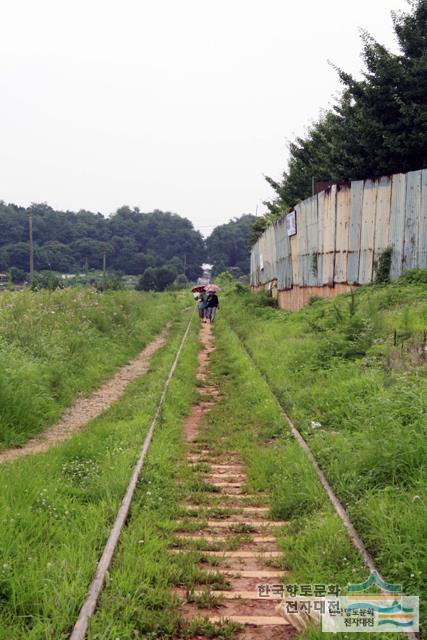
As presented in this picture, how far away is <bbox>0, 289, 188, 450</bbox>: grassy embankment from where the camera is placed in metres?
9.18

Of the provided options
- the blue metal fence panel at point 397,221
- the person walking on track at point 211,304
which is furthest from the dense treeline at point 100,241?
the blue metal fence panel at point 397,221

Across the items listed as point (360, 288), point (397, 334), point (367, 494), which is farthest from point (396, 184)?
point (367, 494)

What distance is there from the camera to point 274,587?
421cm

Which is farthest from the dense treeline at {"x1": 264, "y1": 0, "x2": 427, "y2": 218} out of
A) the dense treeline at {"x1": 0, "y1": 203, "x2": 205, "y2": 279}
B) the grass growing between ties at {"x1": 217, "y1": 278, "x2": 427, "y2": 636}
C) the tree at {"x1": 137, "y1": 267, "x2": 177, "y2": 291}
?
the tree at {"x1": 137, "y1": 267, "x2": 177, "y2": 291}

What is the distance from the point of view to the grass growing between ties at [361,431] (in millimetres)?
4406

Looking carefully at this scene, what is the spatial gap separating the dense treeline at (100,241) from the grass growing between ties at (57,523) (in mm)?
42064

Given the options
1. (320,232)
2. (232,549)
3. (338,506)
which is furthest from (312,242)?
(232,549)

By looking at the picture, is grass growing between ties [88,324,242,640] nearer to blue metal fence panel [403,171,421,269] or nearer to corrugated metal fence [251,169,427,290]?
blue metal fence panel [403,171,421,269]

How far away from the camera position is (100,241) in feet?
305

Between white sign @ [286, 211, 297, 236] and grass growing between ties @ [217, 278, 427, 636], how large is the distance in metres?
8.79

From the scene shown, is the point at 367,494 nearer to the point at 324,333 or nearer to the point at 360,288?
the point at 324,333

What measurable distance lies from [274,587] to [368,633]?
90 centimetres

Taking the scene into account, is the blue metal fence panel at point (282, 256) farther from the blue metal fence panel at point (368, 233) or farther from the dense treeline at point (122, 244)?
the dense treeline at point (122, 244)

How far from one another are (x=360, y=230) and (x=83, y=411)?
28.3 feet
